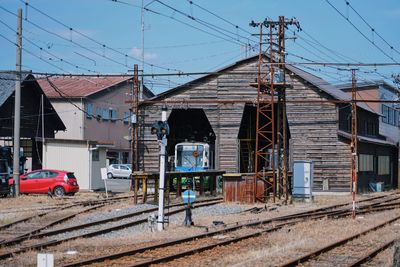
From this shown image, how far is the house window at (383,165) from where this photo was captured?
5001 centimetres

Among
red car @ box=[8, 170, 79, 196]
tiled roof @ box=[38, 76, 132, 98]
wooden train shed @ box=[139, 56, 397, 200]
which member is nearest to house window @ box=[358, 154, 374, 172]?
wooden train shed @ box=[139, 56, 397, 200]

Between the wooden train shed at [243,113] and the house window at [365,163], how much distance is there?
1535 millimetres

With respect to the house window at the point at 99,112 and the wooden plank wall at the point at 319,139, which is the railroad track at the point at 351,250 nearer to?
the wooden plank wall at the point at 319,139

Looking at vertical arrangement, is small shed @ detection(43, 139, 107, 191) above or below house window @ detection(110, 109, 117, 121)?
below

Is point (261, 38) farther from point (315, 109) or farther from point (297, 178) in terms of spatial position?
point (315, 109)

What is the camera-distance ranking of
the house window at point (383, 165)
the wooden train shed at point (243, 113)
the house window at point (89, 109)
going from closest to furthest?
1. the wooden train shed at point (243, 113)
2. the house window at point (383, 165)
3. the house window at point (89, 109)

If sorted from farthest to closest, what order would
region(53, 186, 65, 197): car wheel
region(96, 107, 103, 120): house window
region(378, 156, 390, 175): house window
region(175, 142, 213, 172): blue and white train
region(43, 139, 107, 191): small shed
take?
region(96, 107, 103, 120): house window < region(378, 156, 390, 175): house window < region(175, 142, 213, 172): blue and white train < region(43, 139, 107, 191): small shed < region(53, 186, 65, 197): car wheel

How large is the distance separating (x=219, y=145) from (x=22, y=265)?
97.5ft

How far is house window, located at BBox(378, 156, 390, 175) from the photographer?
50.0 metres

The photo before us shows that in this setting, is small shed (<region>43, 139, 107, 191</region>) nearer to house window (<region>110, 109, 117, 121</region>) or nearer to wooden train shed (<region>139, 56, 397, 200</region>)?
wooden train shed (<region>139, 56, 397, 200</region>)

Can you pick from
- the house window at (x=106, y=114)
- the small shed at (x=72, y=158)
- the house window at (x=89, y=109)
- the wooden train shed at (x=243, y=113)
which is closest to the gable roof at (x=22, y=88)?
the small shed at (x=72, y=158)

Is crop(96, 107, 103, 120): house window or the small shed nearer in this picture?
the small shed


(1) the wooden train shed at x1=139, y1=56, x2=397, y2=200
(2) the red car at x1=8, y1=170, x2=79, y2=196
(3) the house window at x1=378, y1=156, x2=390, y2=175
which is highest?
(1) the wooden train shed at x1=139, y1=56, x2=397, y2=200

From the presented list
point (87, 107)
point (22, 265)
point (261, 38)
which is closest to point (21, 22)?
point (261, 38)
